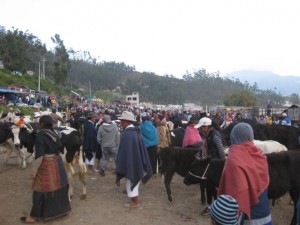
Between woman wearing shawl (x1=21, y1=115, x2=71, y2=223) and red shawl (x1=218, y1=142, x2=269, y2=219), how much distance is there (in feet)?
10.7

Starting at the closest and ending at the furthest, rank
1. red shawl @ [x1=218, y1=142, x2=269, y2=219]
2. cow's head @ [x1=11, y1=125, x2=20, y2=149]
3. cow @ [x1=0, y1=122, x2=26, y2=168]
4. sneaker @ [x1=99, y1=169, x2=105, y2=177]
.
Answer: red shawl @ [x1=218, y1=142, x2=269, y2=219], sneaker @ [x1=99, y1=169, x2=105, y2=177], cow's head @ [x1=11, y1=125, x2=20, y2=149], cow @ [x1=0, y1=122, x2=26, y2=168]

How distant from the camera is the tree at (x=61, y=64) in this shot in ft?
226

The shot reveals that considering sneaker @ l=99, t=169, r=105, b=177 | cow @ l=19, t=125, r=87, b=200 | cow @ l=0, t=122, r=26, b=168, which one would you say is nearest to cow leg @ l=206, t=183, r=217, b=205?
cow @ l=19, t=125, r=87, b=200

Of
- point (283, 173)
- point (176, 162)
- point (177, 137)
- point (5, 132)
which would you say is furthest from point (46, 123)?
point (177, 137)

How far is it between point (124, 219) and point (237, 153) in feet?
10.8

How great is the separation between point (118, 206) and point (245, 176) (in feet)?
13.0

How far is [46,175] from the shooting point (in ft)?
18.9

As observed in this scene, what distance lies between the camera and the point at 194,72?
134 meters

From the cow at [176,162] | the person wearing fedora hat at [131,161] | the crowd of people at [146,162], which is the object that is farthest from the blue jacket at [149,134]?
the person wearing fedora hat at [131,161]

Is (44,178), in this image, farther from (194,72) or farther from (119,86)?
(194,72)

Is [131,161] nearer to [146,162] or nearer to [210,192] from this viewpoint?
[146,162]

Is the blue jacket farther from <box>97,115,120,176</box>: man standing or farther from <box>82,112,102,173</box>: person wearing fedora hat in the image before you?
<box>82,112,102,173</box>: person wearing fedora hat

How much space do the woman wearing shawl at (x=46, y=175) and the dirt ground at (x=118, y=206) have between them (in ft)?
0.70

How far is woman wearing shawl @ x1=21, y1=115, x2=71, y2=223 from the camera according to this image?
574cm
